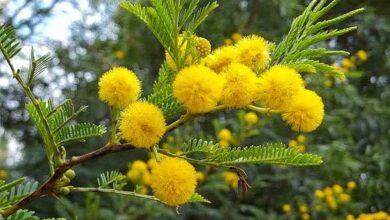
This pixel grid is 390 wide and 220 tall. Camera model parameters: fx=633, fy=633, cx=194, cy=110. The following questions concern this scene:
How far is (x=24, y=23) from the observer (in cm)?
399

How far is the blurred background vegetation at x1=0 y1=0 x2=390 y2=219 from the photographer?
314cm

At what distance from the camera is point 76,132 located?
1002mm

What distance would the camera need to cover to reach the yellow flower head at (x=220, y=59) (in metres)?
0.97

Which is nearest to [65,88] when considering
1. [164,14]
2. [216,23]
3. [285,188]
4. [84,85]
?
[84,85]

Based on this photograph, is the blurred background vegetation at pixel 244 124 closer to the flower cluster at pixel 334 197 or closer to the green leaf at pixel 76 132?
the flower cluster at pixel 334 197

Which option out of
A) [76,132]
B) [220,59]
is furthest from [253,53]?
[76,132]

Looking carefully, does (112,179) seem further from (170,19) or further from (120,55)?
(120,55)

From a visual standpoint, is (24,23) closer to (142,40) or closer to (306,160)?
(142,40)

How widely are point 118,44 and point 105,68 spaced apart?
0.65 ft

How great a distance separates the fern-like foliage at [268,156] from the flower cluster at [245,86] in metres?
0.04

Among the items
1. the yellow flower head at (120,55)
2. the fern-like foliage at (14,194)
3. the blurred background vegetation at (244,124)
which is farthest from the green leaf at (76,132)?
the yellow flower head at (120,55)

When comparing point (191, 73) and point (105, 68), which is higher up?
point (191, 73)

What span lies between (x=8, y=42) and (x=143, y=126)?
23 cm

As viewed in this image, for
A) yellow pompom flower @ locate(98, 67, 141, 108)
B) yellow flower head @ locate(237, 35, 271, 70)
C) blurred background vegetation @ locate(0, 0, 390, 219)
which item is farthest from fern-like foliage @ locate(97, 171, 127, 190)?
blurred background vegetation @ locate(0, 0, 390, 219)
